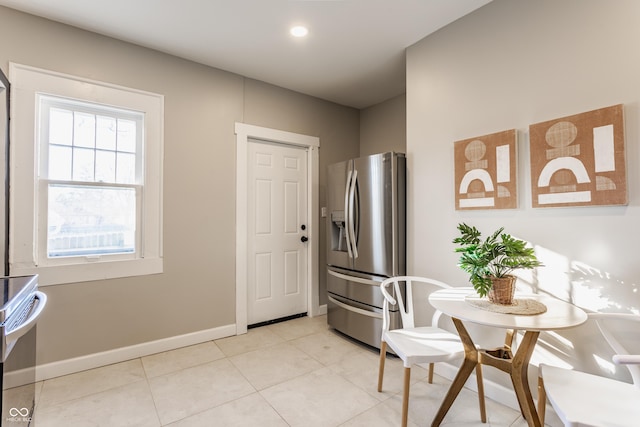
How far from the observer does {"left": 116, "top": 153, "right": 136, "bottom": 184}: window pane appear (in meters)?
2.62

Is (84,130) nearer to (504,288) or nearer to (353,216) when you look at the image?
(353,216)

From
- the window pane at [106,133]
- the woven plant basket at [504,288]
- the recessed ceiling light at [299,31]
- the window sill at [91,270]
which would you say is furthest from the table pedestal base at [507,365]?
the window pane at [106,133]

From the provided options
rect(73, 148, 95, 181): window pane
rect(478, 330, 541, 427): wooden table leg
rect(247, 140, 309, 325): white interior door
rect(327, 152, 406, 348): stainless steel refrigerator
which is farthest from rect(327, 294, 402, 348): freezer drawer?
rect(73, 148, 95, 181): window pane

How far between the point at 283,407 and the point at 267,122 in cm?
269

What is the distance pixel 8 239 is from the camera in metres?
2.15

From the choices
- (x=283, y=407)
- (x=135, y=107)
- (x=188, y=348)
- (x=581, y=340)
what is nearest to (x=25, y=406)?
(x=283, y=407)

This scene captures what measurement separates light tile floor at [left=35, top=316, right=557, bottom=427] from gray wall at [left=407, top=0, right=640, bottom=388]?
30.8 inches

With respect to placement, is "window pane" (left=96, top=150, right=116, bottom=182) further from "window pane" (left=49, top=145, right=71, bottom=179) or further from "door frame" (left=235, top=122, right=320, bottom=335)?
"door frame" (left=235, top=122, right=320, bottom=335)

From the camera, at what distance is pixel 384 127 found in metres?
3.92

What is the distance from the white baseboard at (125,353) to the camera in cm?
228

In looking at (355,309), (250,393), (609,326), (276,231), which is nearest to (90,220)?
(276,231)

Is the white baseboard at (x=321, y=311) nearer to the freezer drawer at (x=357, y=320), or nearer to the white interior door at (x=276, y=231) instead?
the white interior door at (x=276, y=231)

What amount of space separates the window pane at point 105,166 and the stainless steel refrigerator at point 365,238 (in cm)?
198

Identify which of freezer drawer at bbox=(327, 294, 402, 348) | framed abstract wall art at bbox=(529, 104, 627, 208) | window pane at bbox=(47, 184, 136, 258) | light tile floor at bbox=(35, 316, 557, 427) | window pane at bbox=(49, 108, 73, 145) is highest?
window pane at bbox=(49, 108, 73, 145)
